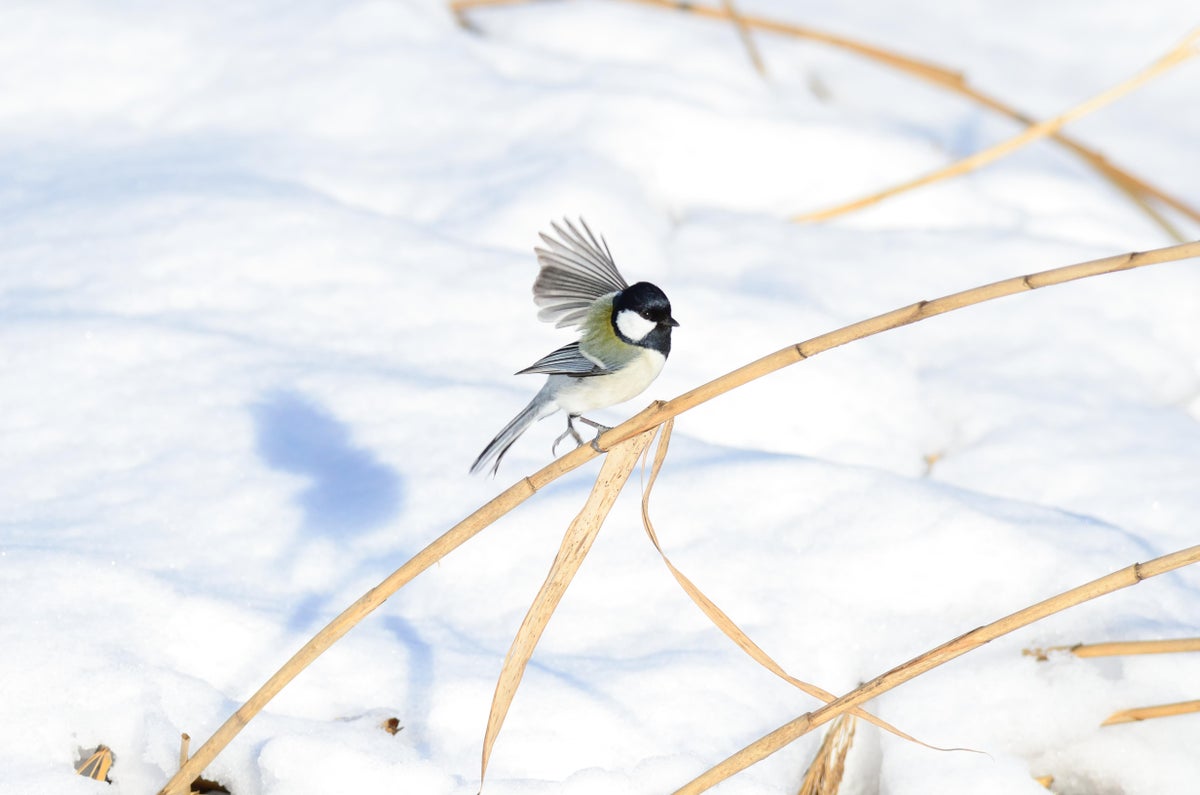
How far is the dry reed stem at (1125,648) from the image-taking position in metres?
1.63

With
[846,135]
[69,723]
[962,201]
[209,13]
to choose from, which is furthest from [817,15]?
[69,723]

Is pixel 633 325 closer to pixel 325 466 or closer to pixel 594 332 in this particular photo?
pixel 594 332

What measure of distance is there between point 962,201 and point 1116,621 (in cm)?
184

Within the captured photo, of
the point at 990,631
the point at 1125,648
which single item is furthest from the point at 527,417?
the point at 1125,648

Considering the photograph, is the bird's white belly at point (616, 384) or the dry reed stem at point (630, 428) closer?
the dry reed stem at point (630, 428)

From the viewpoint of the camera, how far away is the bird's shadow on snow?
1972 millimetres

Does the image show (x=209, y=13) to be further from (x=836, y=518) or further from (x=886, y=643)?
(x=886, y=643)

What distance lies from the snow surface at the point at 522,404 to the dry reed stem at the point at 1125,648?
0.03 metres

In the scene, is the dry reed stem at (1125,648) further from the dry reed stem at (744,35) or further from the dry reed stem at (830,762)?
the dry reed stem at (744,35)

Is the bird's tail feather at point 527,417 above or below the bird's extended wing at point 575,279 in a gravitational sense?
below

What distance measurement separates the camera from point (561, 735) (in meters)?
1.59

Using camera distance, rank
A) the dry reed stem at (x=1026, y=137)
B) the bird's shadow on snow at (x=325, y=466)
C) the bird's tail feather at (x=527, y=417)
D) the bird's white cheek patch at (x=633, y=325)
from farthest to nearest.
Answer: the dry reed stem at (x=1026, y=137)
the bird's shadow on snow at (x=325, y=466)
the bird's tail feather at (x=527, y=417)
the bird's white cheek patch at (x=633, y=325)

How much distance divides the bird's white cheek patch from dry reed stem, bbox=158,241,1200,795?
0.59 feet

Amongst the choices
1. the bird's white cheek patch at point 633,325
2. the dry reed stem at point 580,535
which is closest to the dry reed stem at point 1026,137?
the bird's white cheek patch at point 633,325
